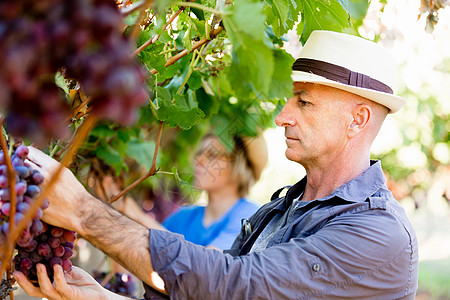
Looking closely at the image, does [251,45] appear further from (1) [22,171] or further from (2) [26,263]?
(2) [26,263]

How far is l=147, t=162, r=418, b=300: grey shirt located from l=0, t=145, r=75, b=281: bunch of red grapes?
21 centimetres

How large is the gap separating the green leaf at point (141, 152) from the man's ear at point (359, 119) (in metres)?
1.20

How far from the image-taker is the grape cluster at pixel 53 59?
56 cm

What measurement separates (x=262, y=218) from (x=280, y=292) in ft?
2.43

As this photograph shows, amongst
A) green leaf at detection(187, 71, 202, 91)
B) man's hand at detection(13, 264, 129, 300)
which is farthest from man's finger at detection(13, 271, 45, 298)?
green leaf at detection(187, 71, 202, 91)

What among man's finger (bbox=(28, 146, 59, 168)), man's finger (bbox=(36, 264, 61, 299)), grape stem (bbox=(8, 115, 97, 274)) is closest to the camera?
grape stem (bbox=(8, 115, 97, 274))

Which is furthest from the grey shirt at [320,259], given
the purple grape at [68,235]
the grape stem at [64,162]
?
the grape stem at [64,162]

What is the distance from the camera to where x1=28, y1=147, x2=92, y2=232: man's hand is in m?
1.14

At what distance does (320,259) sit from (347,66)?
820 millimetres

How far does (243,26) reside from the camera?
905 mm

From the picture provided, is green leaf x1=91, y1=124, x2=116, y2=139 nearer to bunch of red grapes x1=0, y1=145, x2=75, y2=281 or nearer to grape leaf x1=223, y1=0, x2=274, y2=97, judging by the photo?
bunch of red grapes x1=0, y1=145, x2=75, y2=281

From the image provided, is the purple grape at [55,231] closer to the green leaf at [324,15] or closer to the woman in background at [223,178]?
the green leaf at [324,15]

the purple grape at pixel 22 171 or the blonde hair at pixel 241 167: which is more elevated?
the purple grape at pixel 22 171

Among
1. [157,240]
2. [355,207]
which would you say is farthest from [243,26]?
[355,207]
